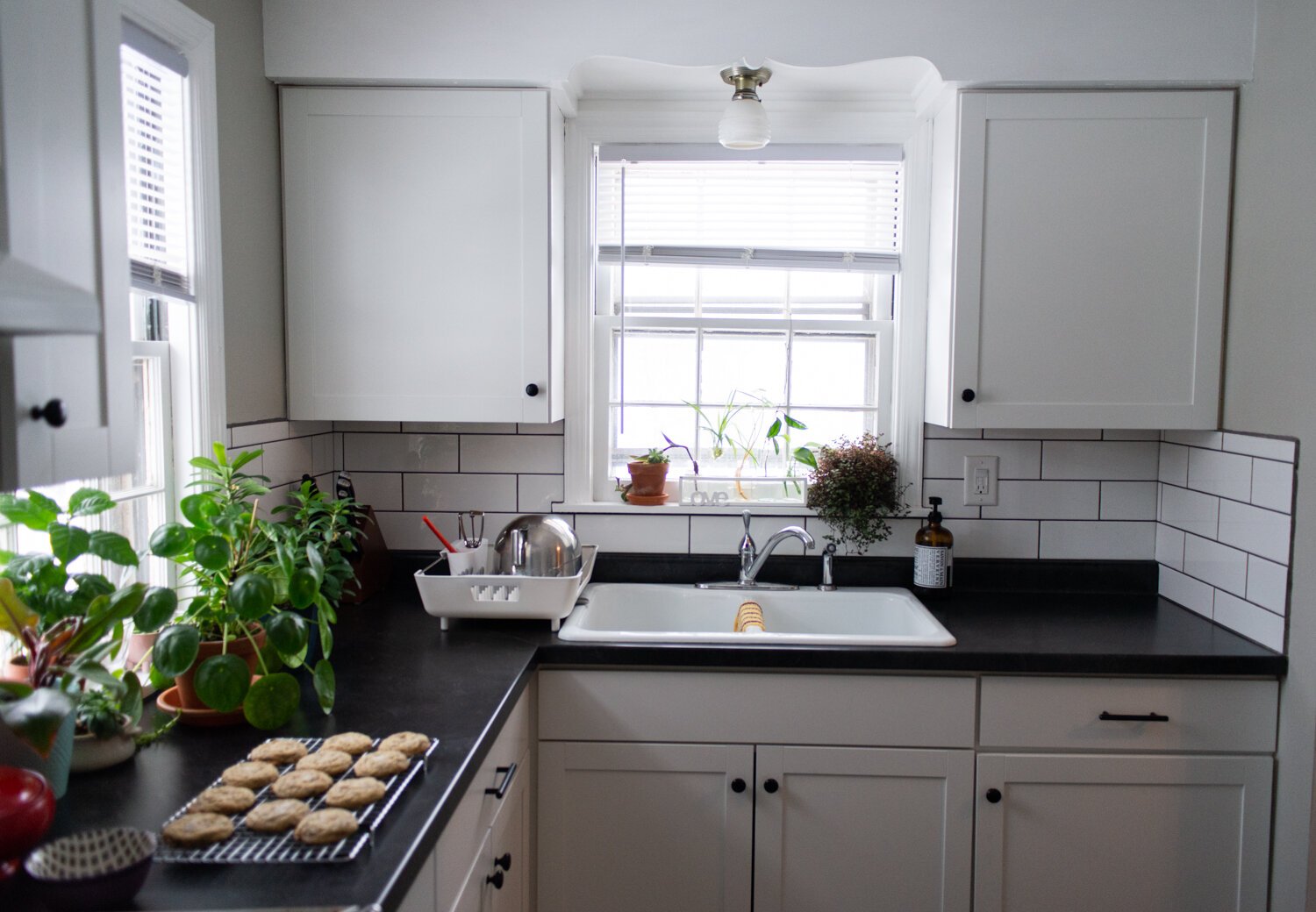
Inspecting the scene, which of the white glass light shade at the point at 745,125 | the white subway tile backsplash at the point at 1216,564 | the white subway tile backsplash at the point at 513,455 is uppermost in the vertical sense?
the white glass light shade at the point at 745,125

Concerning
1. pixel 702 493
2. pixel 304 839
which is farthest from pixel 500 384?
pixel 304 839

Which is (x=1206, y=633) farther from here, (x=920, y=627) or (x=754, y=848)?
(x=754, y=848)

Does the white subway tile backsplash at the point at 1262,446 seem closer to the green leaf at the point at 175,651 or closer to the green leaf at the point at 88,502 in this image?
the green leaf at the point at 175,651

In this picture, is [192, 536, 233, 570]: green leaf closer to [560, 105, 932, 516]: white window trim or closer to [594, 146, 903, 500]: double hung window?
[560, 105, 932, 516]: white window trim

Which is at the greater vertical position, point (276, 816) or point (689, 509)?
point (689, 509)

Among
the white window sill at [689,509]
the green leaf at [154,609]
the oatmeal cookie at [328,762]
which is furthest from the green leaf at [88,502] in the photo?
the white window sill at [689,509]

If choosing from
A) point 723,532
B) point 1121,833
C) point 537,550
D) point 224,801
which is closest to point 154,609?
point 224,801

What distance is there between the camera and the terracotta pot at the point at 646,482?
8.30 feet

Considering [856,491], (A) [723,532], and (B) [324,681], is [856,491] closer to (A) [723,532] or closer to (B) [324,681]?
(A) [723,532]

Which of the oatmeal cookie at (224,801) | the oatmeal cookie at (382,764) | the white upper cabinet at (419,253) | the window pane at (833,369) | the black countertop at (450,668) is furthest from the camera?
the window pane at (833,369)

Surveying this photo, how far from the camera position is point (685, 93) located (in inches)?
97.3

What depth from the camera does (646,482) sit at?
254cm

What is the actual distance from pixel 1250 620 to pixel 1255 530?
194 mm

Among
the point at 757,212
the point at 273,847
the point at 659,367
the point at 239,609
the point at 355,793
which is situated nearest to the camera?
the point at 273,847
